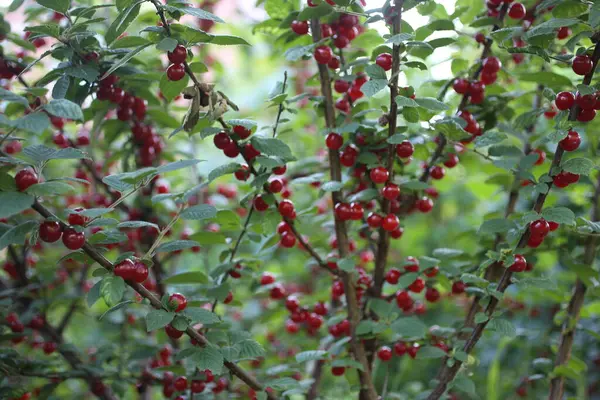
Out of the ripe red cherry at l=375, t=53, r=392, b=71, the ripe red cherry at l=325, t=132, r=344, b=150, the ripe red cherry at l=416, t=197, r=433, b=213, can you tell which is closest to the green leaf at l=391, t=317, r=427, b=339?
the ripe red cherry at l=416, t=197, r=433, b=213

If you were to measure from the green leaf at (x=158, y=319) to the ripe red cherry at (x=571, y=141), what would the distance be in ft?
1.99

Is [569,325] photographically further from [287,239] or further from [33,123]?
[33,123]

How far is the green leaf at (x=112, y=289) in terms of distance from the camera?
0.69 metres

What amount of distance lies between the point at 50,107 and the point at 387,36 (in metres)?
0.46

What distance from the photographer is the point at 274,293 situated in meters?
1.15

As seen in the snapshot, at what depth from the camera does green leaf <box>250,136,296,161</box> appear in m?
0.82

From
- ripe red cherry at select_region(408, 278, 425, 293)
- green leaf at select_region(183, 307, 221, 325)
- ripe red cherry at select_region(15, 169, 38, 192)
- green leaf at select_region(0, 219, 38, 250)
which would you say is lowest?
ripe red cherry at select_region(408, 278, 425, 293)

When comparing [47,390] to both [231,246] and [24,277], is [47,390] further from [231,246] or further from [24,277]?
[231,246]

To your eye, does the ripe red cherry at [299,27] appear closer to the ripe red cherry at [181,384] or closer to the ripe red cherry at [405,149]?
the ripe red cherry at [405,149]

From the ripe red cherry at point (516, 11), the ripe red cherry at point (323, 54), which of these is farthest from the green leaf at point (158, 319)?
the ripe red cherry at point (516, 11)

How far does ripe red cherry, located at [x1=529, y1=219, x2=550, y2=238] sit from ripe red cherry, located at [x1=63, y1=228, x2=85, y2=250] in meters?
0.63

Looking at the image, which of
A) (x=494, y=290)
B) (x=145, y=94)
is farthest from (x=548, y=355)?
(x=145, y=94)

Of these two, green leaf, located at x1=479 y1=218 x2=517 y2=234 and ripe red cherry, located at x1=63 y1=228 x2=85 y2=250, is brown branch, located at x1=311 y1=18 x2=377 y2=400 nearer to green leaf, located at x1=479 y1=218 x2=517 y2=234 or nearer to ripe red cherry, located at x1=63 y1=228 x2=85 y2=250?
green leaf, located at x1=479 y1=218 x2=517 y2=234

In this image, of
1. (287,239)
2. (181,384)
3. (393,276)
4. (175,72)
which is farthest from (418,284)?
(175,72)
